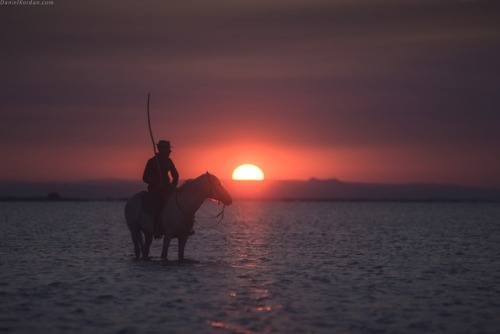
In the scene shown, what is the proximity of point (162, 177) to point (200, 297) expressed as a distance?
5.45 m

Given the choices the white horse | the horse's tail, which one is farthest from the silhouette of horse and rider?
the horse's tail

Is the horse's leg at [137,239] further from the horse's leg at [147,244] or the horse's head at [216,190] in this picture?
the horse's head at [216,190]

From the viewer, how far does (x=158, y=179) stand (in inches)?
642

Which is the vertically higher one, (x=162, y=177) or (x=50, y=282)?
(x=162, y=177)

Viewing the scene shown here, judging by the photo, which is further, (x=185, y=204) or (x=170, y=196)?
(x=170, y=196)

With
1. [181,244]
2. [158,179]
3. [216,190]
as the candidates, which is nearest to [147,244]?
[181,244]

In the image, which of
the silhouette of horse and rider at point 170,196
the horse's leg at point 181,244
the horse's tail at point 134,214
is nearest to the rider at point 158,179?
the silhouette of horse and rider at point 170,196

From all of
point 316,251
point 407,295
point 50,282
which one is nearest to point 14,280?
point 50,282

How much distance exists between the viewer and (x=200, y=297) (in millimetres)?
11531

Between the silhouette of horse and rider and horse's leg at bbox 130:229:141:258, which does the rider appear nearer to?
the silhouette of horse and rider

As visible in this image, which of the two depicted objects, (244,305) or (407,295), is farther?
(407,295)

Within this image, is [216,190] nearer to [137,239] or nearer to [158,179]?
[158,179]

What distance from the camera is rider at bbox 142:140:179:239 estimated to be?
16.2m

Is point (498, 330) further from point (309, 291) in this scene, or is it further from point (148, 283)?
point (148, 283)
